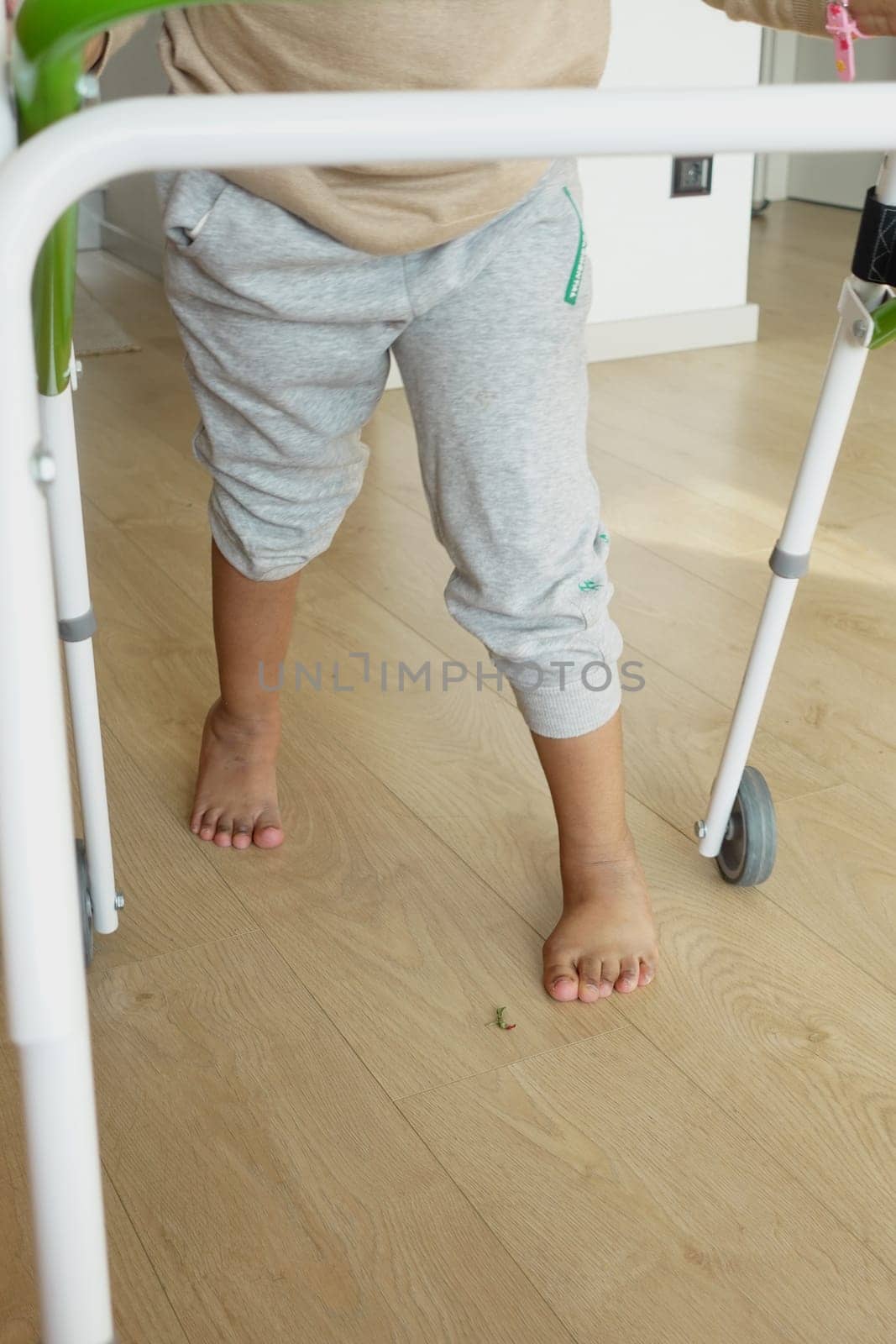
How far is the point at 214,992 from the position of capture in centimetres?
87

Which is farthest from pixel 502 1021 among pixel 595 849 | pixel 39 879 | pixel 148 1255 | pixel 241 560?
pixel 39 879

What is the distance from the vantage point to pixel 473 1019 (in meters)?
0.85

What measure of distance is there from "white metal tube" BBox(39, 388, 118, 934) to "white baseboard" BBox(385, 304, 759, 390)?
5.24 ft

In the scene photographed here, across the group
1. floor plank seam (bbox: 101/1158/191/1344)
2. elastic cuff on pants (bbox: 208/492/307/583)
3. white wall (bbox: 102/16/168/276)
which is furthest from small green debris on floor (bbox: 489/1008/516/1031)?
white wall (bbox: 102/16/168/276)

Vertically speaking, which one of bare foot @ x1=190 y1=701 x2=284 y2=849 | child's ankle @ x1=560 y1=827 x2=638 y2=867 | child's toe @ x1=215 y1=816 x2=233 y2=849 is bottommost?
child's toe @ x1=215 y1=816 x2=233 y2=849

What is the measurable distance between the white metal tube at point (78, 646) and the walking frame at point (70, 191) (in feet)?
1.03

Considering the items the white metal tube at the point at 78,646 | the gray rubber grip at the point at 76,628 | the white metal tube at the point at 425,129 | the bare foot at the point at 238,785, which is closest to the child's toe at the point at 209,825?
the bare foot at the point at 238,785

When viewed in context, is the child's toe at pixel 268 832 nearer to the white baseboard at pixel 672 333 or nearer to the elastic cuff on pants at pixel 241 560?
the elastic cuff on pants at pixel 241 560

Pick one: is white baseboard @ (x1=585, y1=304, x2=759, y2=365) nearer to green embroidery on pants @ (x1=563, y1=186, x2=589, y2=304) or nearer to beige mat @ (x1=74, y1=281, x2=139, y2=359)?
beige mat @ (x1=74, y1=281, x2=139, y2=359)

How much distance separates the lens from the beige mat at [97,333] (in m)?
2.35

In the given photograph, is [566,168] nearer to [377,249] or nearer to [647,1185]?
[377,249]

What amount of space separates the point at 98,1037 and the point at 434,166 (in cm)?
54

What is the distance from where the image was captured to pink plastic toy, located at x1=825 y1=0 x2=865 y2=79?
2.13 ft

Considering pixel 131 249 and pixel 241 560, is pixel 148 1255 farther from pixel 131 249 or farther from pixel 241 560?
pixel 131 249
